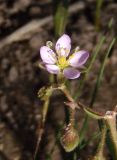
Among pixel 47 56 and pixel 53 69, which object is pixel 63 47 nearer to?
pixel 47 56

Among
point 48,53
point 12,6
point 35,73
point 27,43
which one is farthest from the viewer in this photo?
point 12,6

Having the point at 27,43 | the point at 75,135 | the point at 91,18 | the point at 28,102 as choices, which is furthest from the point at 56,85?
the point at 91,18

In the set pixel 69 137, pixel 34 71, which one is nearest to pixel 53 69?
pixel 69 137

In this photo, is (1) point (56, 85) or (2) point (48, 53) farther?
(2) point (48, 53)

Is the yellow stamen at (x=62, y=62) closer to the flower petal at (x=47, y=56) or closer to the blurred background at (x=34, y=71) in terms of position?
the flower petal at (x=47, y=56)

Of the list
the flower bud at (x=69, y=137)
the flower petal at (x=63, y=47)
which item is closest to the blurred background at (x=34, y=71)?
the flower petal at (x=63, y=47)

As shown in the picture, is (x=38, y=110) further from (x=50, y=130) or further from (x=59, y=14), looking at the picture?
(x=59, y=14)
